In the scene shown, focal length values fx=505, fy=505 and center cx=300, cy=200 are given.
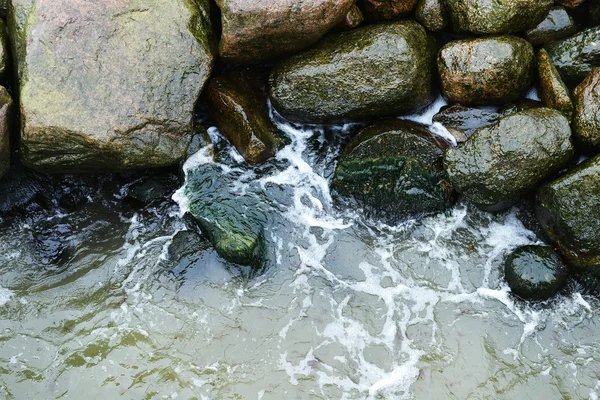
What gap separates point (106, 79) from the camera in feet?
18.0

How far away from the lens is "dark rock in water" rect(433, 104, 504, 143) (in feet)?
19.7

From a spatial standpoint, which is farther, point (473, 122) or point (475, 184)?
point (473, 122)

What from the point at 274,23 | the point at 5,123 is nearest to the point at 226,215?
the point at 274,23

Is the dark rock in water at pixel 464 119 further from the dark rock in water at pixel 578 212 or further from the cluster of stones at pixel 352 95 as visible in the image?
the dark rock in water at pixel 578 212

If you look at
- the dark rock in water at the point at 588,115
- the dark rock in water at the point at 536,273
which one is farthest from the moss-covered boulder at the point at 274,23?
the dark rock in water at the point at 536,273

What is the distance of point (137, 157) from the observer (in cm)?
558

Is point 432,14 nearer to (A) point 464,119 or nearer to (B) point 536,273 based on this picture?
(A) point 464,119

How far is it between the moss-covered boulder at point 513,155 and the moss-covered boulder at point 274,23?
2.05 m

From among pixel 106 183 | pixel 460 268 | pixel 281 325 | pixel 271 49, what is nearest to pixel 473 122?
pixel 460 268

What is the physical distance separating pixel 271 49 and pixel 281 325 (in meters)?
3.16

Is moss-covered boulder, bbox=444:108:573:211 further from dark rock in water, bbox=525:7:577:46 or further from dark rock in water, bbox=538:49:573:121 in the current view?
dark rock in water, bbox=525:7:577:46

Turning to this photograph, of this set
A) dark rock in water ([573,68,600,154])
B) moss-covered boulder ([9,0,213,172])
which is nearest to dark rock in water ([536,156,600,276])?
dark rock in water ([573,68,600,154])

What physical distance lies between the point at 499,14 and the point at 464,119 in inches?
47.9

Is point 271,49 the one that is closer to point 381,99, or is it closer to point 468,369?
point 381,99
